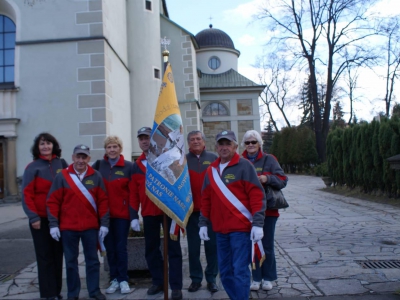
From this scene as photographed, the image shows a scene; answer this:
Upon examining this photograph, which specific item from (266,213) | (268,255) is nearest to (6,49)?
(266,213)

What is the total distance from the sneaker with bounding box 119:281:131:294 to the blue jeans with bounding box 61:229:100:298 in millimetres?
328

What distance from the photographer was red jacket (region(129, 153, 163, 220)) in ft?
15.6

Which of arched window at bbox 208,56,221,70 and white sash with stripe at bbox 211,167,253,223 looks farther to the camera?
arched window at bbox 208,56,221,70

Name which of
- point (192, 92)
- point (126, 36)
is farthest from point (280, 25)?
point (126, 36)

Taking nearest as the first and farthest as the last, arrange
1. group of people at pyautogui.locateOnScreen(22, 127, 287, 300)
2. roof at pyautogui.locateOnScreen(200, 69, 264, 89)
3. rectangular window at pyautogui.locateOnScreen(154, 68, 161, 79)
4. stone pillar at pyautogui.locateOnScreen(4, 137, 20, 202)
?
group of people at pyautogui.locateOnScreen(22, 127, 287, 300) → stone pillar at pyautogui.locateOnScreen(4, 137, 20, 202) → rectangular window at pyautogui.locateOnScreen(154, 68, 161, 79) → roof at pyautogui.locateOnScreen(200, 69, 264, 89)

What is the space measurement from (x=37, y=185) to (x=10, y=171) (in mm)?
7852

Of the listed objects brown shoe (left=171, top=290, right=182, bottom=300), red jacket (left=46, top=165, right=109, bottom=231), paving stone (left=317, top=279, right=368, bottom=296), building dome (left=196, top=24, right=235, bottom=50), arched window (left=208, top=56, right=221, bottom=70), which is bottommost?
paving stone (left=317, top=279, right=368, bottom=296)

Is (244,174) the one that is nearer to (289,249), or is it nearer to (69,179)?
(69,179)

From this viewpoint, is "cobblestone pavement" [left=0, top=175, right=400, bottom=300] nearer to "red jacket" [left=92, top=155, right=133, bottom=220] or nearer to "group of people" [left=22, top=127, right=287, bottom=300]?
"group of people" [left=22, top=127, right=287, bottom=300]

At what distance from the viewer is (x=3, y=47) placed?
12969 mm

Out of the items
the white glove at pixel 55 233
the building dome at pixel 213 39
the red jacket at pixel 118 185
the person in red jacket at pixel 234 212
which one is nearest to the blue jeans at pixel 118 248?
the red jacket at pixel 118 185

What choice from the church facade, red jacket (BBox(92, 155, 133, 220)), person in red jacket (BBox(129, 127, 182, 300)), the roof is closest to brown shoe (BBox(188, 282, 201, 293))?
person in red jacket (BBox(129, 127, 182, 300))

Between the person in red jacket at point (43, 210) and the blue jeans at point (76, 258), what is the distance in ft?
0.72

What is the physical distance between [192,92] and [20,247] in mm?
13023
